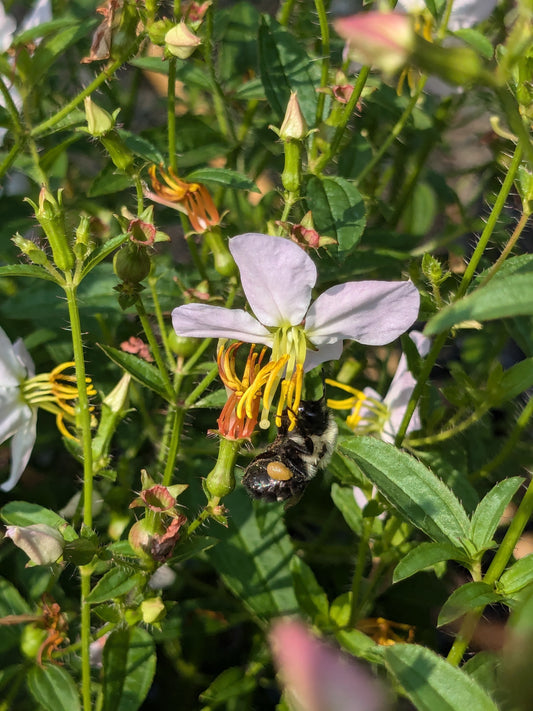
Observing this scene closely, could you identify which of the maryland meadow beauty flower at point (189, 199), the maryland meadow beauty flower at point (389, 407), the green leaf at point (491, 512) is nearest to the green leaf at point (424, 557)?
the green leaf at point (491, 512)

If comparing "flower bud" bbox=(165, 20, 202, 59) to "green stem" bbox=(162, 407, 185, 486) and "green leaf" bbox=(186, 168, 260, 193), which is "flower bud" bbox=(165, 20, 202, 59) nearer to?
"green leaf" bbox=(186, 168, 260, 193)

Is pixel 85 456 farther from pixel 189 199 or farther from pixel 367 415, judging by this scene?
pixel 367 415

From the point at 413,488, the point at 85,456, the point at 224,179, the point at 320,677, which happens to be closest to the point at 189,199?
the point at 224,179

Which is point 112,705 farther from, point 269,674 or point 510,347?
point 510,347

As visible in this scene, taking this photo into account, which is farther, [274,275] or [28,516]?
[28,516]

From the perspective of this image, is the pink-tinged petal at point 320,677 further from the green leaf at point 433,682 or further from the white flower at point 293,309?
the white flower at point 293,309

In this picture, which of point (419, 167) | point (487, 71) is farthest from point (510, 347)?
point (487, 71)
